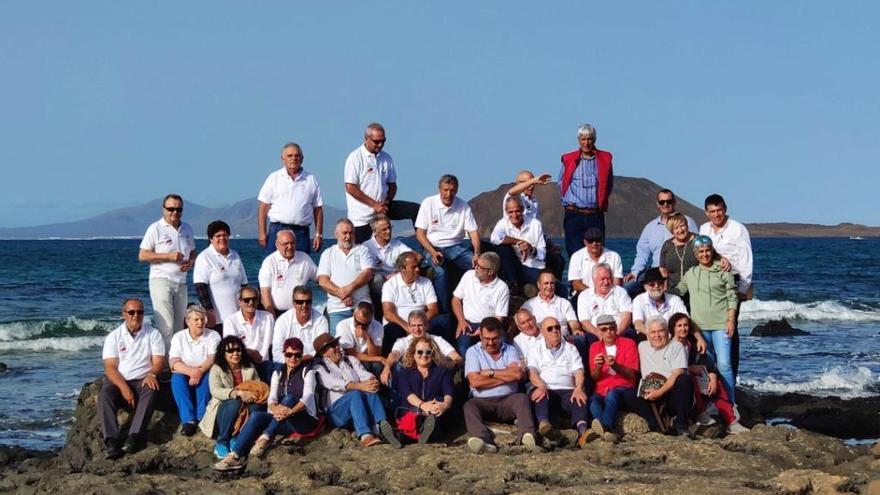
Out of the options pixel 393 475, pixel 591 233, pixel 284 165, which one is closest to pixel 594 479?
pixel 393 475

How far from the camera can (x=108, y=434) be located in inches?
472

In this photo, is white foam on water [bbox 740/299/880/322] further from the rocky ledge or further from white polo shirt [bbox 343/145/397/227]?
→ the rocky ledge

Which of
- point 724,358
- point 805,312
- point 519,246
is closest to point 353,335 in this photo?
point 519,246

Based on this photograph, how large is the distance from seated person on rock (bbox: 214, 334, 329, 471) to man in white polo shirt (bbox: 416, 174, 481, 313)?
2.32 metres

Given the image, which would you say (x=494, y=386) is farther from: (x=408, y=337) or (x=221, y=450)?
(x=221, y=450)

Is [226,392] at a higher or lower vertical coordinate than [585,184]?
lower

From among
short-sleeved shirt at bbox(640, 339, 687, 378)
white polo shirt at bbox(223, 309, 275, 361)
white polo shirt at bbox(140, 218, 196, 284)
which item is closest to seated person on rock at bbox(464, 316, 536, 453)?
short-sleeved shirt at bbox(640, 339, 687, 378)

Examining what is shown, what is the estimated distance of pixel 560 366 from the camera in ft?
39.5

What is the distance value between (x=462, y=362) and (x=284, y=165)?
3.07 metres

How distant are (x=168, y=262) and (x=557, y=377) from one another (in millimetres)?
4168

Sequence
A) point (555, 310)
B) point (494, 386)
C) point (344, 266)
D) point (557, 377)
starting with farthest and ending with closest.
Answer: point (344, 266)
point (555, 310)
point (557, 377)
point (494, 386)

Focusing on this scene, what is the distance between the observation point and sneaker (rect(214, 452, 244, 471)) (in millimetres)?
11406

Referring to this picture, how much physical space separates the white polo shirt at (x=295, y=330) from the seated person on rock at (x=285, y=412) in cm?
21

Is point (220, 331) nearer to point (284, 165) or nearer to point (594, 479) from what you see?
point (284, 165)
